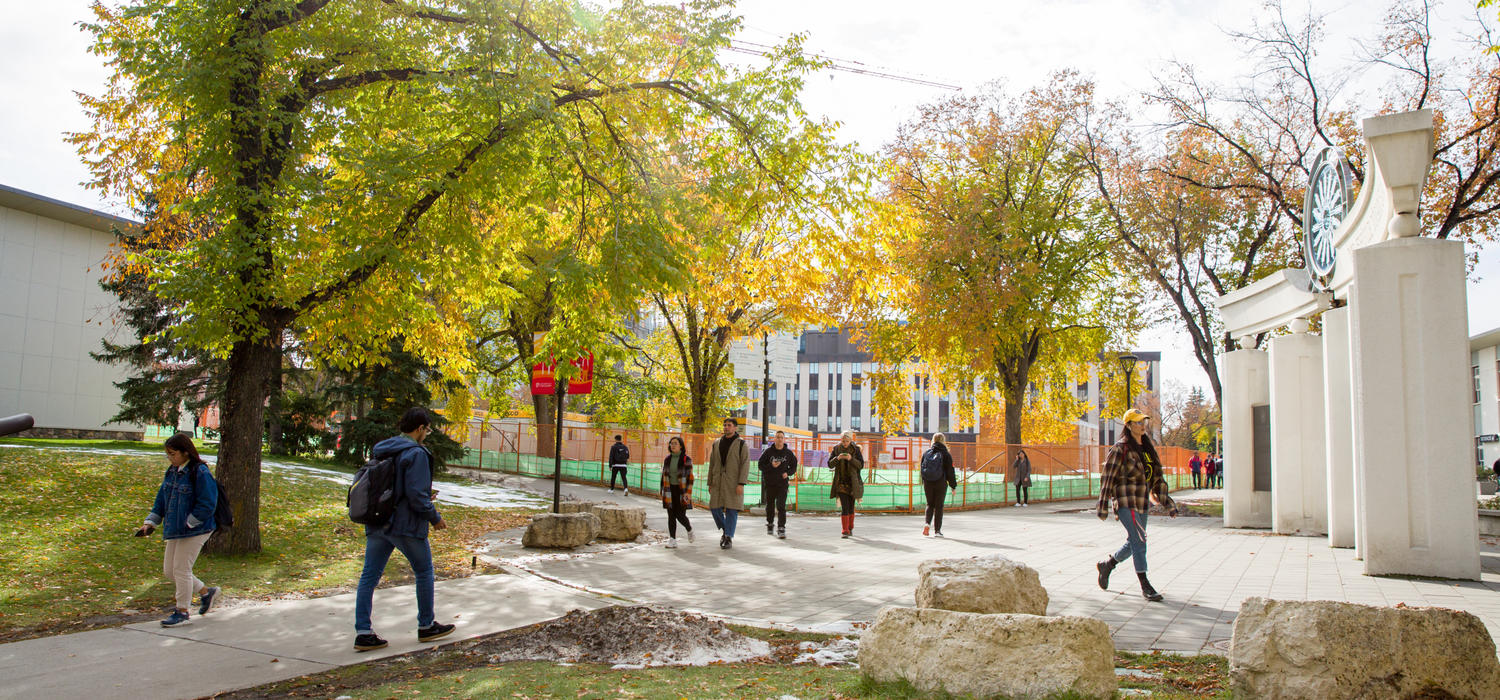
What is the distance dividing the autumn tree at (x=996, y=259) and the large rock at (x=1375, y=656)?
21.0 metres

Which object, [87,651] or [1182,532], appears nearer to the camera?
[87,651]

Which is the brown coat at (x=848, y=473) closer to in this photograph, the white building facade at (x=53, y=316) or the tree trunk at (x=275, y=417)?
the tree trunk at (x=275, y=417)

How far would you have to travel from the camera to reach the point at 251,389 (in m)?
10.3

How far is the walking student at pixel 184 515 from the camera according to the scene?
696 centimetres

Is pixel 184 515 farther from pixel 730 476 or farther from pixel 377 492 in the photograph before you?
pixel 730 476

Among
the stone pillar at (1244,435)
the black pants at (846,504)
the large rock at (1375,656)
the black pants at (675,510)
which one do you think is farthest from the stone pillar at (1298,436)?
the large rock at (1375,656)

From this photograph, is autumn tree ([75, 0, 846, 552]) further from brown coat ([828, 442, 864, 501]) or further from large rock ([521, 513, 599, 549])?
brown coat ([828, 442, 864, 501])

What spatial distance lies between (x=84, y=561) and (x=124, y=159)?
6.84 meters

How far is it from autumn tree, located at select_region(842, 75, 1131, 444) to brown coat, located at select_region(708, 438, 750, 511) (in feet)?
42.4

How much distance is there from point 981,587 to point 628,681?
251 cm

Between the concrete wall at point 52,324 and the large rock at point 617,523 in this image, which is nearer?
the large rock at point 617,523

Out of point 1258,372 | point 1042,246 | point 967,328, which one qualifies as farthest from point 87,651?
point 1042,246

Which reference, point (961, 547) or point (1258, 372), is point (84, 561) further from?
point (1258, 372)

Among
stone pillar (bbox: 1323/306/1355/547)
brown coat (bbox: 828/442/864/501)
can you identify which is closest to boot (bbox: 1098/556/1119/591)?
stone pillar (bbox: 1323/306/1355/547)
